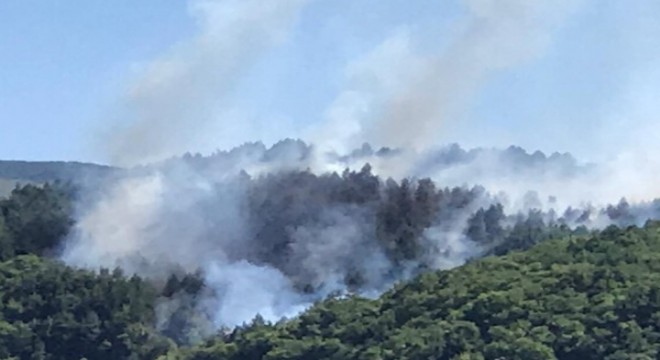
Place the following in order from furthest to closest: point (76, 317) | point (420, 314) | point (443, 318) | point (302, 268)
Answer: point (302, 268) → point (76, 317) → point (420, 314) → point (443, 318)

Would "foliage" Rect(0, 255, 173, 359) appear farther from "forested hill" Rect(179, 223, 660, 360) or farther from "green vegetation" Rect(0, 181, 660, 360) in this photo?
"forested hill" Rect(179, 223, 660, 360)

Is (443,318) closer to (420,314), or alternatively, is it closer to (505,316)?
(420,314)

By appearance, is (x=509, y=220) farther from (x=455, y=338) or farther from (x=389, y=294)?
(x=455, y=338)

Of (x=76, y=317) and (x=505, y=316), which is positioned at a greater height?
(x=76, y=317)

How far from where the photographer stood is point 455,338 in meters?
80.0

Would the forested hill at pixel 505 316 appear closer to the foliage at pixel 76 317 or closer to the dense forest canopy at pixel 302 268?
the dense forest canopy at pixel 302 268

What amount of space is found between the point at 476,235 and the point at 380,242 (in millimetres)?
7741

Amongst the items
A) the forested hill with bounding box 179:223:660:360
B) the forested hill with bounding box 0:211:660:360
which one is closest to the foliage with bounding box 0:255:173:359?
the forested hill with bounding box 0:211:660:360

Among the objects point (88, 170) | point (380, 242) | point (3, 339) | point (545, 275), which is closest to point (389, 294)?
point (545, 275)

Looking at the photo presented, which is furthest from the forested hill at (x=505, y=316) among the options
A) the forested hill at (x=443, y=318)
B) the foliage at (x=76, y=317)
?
the foliage at (x=76, y=317)

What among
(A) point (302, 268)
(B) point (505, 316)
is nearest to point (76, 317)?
(A) point (302, 268)

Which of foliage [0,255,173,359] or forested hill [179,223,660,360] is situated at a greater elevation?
foliage [0,255,173,359]

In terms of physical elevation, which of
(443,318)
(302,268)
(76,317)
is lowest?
(443,318)

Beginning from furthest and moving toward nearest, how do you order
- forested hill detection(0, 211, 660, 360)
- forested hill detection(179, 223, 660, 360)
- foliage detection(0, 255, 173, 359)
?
foliage detection(0, 255, 173, 359) < forested hill detection(0, 211, 660, 360) < forested hill detection(179, 223, 660, 360)
